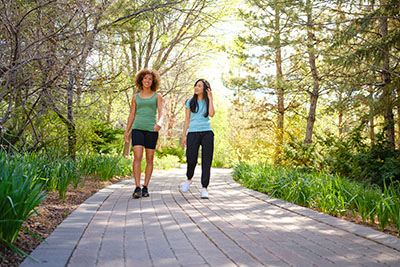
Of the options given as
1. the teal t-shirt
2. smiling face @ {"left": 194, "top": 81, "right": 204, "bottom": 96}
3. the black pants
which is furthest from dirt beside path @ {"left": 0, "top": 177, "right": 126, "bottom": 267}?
smiling face @ {"left": 194, "top": 81, "right": 204, "bottom": 96}

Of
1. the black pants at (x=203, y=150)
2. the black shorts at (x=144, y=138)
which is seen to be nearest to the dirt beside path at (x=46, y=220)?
the black shorts at (x=144, y=138)

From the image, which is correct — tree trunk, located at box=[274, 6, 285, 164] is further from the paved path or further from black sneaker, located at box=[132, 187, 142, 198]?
the paved path

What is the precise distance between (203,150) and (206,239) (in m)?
2.73

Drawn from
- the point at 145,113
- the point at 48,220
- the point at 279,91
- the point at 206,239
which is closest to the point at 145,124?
the point at 145,113

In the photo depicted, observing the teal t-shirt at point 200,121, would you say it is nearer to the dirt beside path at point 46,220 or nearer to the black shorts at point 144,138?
the black shorts at point 144,138

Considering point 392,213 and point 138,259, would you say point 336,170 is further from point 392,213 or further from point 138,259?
point 138,259

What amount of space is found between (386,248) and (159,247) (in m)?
1.84

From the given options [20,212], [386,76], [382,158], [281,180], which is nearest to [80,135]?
[281,180]

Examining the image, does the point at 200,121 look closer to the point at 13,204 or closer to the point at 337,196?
the point at 337,196

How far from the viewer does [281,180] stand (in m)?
5.96

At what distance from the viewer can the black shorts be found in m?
5.20

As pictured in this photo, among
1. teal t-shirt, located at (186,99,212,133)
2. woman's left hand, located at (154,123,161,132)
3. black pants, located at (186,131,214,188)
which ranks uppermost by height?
teal t-shirt, located at (186,99,212,133)

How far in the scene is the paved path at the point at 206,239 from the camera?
2.42m

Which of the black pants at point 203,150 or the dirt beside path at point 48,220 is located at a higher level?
the black pants at point 203,150
